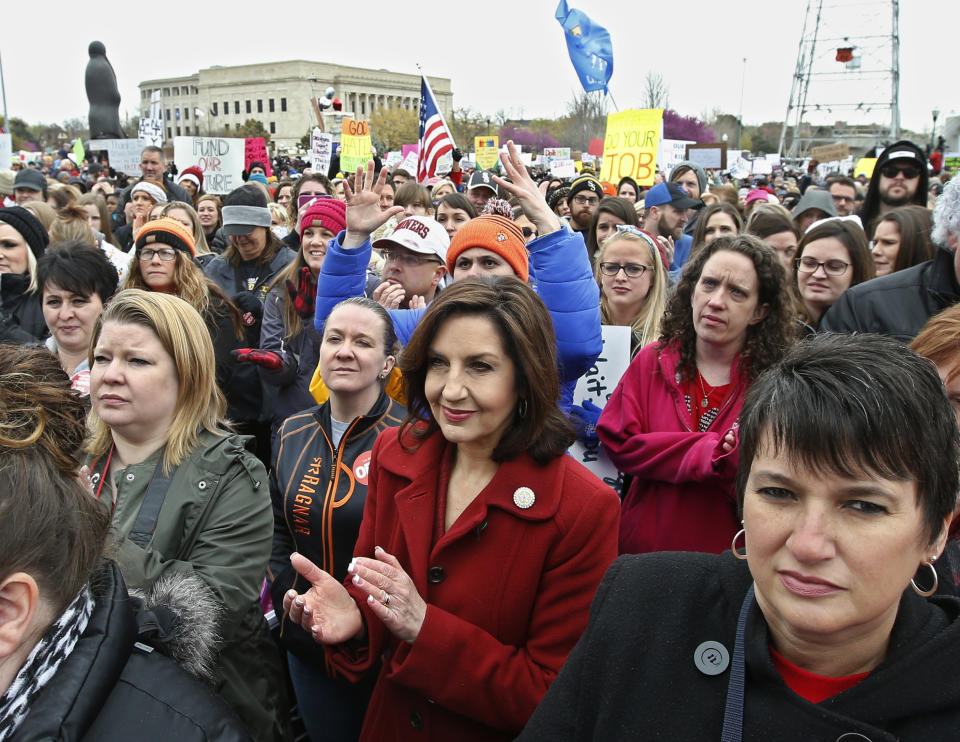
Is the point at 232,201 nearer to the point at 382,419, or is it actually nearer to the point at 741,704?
the point at 382,419

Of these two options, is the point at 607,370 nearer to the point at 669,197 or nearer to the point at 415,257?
the point at 415,257

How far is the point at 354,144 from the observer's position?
11.4 m

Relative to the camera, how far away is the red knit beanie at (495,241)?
3391 millimetres

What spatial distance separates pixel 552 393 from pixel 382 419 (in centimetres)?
105

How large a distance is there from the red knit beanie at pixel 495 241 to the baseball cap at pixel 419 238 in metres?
0.57

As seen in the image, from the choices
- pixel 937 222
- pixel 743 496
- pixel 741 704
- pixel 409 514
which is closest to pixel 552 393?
pixel 409 514

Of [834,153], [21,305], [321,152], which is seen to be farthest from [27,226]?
[834,153]

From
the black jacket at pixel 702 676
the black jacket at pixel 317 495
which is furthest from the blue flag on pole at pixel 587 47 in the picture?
the black jacket at pixel 702 676

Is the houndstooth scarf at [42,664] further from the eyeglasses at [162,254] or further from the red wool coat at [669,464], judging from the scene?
the eyeglasses at [162,254]

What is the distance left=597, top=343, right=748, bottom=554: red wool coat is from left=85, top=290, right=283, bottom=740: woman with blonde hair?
4.52 feet

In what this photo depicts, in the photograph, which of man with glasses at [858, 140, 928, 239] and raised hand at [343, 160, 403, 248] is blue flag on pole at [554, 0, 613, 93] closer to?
man with glasses at [858, 140, 928, 239]

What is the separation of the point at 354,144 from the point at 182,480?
9.79m

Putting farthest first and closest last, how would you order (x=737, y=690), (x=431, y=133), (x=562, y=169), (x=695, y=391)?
(x=562, y=169), (x=431, y=133), (x=695, y=391), (x=737, y=690)

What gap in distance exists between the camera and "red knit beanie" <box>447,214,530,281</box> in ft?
11.1
